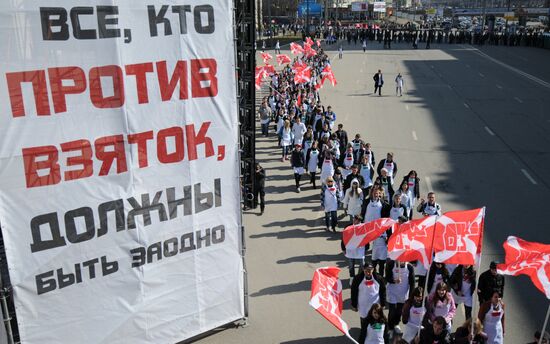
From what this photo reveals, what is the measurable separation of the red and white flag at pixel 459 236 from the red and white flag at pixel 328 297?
4.89 feet

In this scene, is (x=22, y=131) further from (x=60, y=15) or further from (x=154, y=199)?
(x=154, y=199)

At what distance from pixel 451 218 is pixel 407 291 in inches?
68.0

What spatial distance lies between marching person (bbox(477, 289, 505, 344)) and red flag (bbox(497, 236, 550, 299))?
496 millimetres

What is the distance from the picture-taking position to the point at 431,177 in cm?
1739

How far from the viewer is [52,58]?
7180 mm

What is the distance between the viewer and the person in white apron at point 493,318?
25.9 ft

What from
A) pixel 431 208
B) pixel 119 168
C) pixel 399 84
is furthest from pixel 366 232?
pixel 399 84

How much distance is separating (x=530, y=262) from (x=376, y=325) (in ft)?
7.37

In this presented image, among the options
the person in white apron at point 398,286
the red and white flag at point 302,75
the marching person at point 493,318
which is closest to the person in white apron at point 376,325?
the person in white apron at point 398,286

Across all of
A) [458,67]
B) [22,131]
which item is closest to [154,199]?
[22,131]

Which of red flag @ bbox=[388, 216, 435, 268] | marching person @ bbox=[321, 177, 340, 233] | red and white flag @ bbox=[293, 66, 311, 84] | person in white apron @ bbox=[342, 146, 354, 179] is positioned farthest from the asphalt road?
red and white flag @ bbox=[293, 66, 311, 84]

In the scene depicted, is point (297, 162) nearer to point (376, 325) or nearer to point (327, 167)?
point (327, 167)

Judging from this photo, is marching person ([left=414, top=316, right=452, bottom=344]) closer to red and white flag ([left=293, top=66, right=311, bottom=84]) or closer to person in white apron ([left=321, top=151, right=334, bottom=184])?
person in white apron ([left=321, top=151, right=334, bottom=184])

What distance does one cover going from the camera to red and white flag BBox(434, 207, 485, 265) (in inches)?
307
